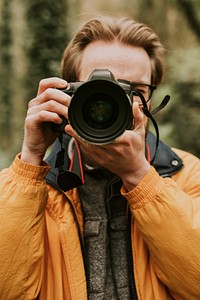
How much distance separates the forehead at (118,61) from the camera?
1728mm

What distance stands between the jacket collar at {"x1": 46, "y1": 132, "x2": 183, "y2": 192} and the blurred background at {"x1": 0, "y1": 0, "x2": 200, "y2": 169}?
79.1 inches

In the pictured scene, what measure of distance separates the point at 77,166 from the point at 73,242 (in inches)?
11.3

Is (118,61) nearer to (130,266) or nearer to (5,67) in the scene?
(130,266)

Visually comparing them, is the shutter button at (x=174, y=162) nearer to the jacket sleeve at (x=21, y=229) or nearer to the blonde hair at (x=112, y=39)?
the blonde hair at (x=112, y=39)

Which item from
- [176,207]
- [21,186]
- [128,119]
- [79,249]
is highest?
[128,119]

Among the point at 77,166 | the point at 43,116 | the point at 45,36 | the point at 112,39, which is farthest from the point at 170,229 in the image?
the point at 45,36

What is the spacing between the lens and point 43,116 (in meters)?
1.51

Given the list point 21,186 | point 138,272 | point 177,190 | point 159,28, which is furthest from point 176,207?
point 159,28

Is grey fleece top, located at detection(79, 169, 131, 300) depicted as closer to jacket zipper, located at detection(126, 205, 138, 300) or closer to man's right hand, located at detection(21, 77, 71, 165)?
jacket zipper, located at detection(126, 205, 138, 300)

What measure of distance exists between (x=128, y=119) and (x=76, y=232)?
0.50 metres

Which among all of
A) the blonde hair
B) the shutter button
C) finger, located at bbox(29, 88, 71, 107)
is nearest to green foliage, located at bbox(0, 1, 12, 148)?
the blonde hair

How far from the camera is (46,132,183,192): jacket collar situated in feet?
5.31

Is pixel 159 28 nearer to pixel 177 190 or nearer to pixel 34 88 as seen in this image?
pixel 34 88

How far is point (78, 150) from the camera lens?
1.76 m
